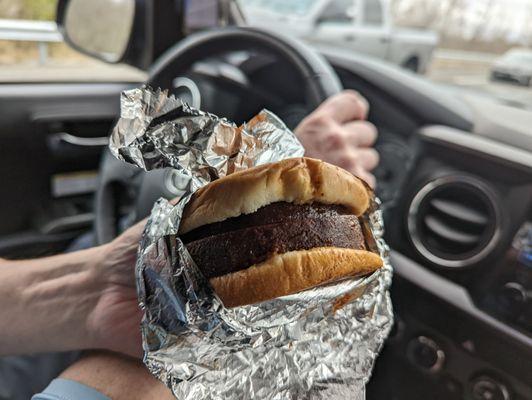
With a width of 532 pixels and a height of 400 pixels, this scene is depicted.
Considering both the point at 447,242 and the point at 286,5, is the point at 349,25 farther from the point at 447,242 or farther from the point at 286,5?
the point at 447,242

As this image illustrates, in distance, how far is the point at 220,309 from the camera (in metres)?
0.77

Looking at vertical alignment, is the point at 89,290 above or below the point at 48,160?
above

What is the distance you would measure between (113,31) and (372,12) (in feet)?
10.4

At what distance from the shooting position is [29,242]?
2248 mm

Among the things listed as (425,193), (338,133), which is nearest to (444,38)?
(425,193)

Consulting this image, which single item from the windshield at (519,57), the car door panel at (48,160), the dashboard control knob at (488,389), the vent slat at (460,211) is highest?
the windshield at (519,57)

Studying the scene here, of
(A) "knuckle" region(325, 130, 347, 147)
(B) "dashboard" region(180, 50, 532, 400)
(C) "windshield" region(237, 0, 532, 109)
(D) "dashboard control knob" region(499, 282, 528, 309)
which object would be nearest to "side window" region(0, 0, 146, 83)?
(C) "windshield" region(237, 0, 532, 109)

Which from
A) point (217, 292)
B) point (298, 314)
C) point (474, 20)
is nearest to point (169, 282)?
point (217, 292)

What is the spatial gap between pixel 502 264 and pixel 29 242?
5.92 ft

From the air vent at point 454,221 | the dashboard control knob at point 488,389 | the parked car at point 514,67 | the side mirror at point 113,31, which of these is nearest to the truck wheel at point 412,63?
the parked car at point 514,67

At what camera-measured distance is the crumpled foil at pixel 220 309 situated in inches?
31.4

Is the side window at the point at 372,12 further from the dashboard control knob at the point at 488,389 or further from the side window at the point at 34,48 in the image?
the dashboard control knob at the point at 488,389

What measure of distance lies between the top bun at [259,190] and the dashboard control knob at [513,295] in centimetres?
70

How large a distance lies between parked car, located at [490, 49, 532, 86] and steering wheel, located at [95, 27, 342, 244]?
0.74 m
